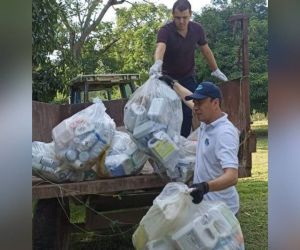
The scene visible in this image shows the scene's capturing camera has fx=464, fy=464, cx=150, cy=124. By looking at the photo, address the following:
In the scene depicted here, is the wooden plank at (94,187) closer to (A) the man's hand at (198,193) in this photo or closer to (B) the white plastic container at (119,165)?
(B) the white plastic container at (119,165)

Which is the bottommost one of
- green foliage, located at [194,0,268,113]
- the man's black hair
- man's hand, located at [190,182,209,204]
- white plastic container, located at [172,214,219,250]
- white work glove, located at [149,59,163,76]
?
white plastic container, located at [172,214,219,250]

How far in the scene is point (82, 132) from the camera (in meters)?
2.49

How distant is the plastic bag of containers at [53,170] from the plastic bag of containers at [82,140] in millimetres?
47

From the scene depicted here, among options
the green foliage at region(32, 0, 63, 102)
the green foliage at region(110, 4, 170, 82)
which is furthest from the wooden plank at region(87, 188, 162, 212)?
the green foliage at region(110, 4, 170, 82)

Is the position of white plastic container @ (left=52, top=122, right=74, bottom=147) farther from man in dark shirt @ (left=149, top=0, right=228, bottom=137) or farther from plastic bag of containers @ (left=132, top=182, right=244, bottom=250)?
man in dark shirt @ (left=149, top=0, right=228, bottom=137)

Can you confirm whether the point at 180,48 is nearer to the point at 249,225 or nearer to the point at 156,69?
the point at 156,69

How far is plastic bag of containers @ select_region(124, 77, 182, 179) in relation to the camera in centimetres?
250

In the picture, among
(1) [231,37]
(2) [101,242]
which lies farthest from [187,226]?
(1) [231,37]

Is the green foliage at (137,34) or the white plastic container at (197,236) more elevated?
the green foliage at (137,34)

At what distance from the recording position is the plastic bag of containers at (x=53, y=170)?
2.52m

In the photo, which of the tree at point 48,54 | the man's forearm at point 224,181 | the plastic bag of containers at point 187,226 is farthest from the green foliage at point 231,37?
the plastic bag of containers at point 187,226

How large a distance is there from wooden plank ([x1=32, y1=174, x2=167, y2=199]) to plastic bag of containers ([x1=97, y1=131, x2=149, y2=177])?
0.18 ft
